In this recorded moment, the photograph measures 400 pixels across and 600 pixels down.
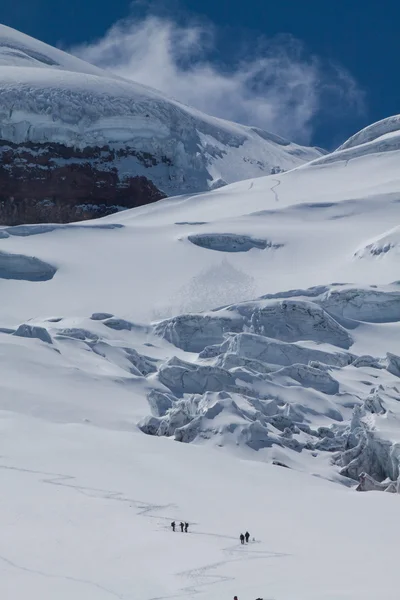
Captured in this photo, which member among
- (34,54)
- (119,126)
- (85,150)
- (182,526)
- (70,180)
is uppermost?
(34,54)

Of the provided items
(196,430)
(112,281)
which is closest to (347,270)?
(112,281)

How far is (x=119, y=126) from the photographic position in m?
113

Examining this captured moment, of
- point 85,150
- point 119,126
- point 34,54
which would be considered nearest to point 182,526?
point 85,150

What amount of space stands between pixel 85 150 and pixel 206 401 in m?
77.0

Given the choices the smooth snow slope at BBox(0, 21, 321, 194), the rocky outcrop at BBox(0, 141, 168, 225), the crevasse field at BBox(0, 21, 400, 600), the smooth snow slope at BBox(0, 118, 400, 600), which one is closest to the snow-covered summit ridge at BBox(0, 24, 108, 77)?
the smooth snow slope at BBox(0, 21, 321, 194)

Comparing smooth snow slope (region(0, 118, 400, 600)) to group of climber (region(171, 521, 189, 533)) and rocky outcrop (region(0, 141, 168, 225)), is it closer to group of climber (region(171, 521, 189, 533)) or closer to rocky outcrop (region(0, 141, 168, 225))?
group of climber (region(171, 521, 189, 533))

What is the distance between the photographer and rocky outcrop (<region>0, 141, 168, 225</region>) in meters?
110

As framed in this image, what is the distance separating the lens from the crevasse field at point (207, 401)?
21875 millimetres

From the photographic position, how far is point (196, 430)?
3688cm

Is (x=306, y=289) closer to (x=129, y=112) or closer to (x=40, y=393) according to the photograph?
(x=40, y=393)

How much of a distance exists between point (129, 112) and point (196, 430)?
82.6m

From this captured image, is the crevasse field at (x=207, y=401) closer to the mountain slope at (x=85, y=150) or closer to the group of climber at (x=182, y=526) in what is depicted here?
the group of climber at (x=182, y=526)

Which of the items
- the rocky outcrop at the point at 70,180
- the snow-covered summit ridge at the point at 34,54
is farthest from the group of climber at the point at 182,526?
the snow-covered summit ridge at the point at 34,54

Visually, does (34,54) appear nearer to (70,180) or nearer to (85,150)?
(85,150)
